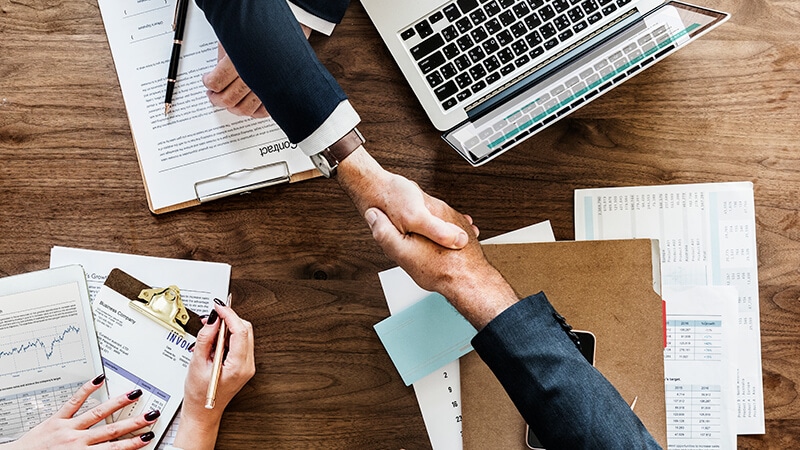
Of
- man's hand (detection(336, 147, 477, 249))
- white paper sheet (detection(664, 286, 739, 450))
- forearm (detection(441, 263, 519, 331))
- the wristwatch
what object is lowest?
white paper sheet (detection(664, 286, 739, 450))

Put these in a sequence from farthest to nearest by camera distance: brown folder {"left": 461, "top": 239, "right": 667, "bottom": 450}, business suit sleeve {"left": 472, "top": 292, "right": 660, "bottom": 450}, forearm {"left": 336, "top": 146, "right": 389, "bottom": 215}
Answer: brown folder {"left": 461, "top": 239, "right": 667, "bottom": 450} → forearm {"left": 336, "top": 146, "right": 389, "bottom": 215} → business suit sleeve {"left": 472, "top": 292, "right": 660, "bottom": 450}

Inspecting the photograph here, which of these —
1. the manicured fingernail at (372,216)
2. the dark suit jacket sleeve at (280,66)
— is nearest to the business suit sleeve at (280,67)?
the dark suit jacket sleeve at (280,66)

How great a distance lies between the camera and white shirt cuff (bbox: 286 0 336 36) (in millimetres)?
1046

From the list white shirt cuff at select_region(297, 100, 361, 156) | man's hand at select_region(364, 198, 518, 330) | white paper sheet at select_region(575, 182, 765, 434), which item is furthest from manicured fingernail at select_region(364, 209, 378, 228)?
white paper sheet at select_region(575, 182, 765, 434)

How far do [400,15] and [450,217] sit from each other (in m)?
0.31

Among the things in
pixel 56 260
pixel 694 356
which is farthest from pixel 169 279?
pixel 694 356

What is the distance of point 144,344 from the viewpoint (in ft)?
3.67

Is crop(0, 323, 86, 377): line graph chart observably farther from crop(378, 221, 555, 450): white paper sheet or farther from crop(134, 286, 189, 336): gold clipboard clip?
crop(378, 221, 555, 450): white paper sheet

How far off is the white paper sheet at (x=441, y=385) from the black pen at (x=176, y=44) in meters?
0.43

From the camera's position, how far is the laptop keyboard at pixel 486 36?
102 centimetres

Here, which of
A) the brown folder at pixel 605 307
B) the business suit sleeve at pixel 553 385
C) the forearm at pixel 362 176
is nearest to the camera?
the business suit sleeve at pixel 553 385

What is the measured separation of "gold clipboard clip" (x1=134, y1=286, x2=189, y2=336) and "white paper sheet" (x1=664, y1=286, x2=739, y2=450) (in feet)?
2.47

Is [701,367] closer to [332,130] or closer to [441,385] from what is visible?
[441,385]

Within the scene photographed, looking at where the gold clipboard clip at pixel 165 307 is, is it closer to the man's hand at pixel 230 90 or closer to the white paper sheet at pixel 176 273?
the white paper sheet at pixel 176 273
